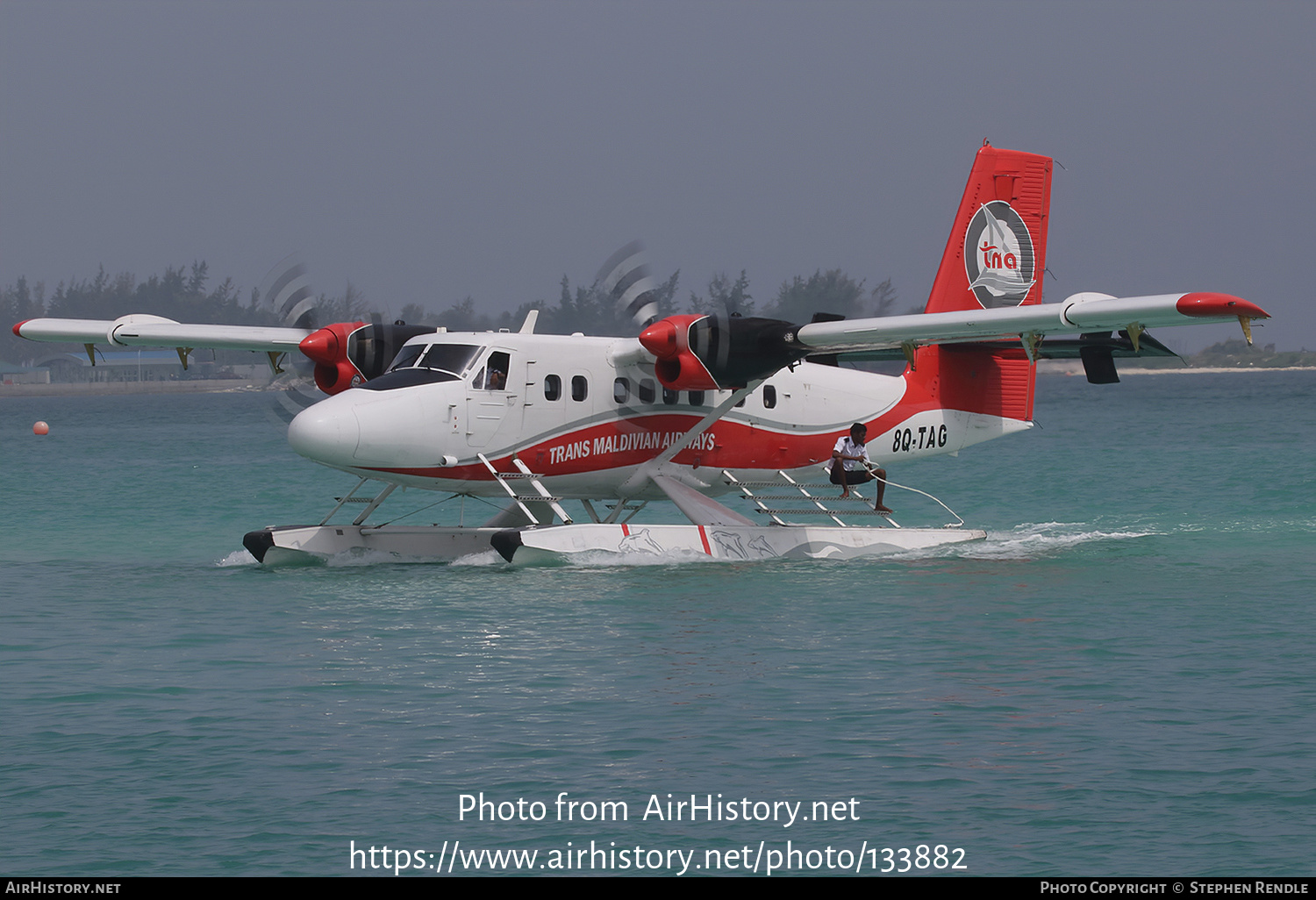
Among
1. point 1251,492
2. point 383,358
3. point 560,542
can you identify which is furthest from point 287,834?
point 1251,492

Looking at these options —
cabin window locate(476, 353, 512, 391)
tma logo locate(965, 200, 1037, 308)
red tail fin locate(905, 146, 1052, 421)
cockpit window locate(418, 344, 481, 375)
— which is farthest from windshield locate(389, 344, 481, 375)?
tma logo locate(965, 200, 1037, 308)

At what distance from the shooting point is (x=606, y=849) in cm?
712

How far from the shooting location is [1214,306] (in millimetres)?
13328

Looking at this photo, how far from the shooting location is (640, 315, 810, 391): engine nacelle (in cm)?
1662

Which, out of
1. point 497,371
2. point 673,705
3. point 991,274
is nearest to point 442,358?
point 497,371

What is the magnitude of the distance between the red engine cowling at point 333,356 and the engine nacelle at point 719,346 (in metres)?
4.11

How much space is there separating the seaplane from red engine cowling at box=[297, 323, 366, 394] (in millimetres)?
25

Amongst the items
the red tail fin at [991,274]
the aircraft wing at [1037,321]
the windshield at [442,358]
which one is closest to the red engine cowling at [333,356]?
the windshield at [442,358]

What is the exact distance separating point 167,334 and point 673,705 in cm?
1256

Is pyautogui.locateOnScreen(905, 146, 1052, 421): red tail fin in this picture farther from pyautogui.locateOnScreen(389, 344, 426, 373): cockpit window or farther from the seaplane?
pyautogui.locateOnScreen(389, 344, 426, 373): cockpit window

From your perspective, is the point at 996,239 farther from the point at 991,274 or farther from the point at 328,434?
the point at 328,434

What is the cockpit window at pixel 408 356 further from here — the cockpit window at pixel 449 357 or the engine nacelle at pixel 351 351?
the engine nacelle at pixel 351 351

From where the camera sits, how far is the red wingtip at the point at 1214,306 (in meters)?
13.0

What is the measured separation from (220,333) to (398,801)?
13518mm
